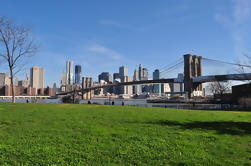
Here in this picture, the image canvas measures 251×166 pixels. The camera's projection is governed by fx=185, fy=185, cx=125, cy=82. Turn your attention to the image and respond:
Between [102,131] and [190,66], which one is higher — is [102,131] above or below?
below

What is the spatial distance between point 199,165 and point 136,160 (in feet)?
5.12

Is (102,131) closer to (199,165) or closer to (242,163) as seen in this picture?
(199,165)

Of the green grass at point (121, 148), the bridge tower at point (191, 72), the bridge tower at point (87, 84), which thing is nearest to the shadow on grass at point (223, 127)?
the green grass at point (121, 148)

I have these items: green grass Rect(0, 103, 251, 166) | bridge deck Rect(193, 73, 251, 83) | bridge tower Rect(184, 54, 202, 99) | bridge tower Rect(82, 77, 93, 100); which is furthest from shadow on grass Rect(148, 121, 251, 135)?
bridge tower Rect(82, 77, 93, 100)

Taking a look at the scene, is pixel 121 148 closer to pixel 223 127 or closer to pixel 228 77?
pixel 223 127

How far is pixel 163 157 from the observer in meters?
5.07

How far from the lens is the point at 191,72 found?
78.4 m

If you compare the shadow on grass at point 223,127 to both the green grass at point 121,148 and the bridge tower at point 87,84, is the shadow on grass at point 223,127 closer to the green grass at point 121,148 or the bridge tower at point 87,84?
the green grass at point 121,148

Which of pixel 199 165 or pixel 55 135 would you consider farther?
pixel 55 135

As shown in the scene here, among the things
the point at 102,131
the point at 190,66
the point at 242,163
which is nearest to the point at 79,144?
the point at 102,131

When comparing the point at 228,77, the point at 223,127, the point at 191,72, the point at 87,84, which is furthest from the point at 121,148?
the point at 87,84

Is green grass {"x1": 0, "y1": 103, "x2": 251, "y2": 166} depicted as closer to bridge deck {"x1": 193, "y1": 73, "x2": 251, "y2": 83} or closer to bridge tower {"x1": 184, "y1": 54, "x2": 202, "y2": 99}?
bridge deck {"x1": 193, "y1": 73, "x2": 251, "y2": 83}

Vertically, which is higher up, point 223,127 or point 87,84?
point 87,84

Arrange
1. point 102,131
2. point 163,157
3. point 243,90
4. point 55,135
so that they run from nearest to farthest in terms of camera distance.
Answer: point 163,157, point 55,135, point 102,131, point 243,90
